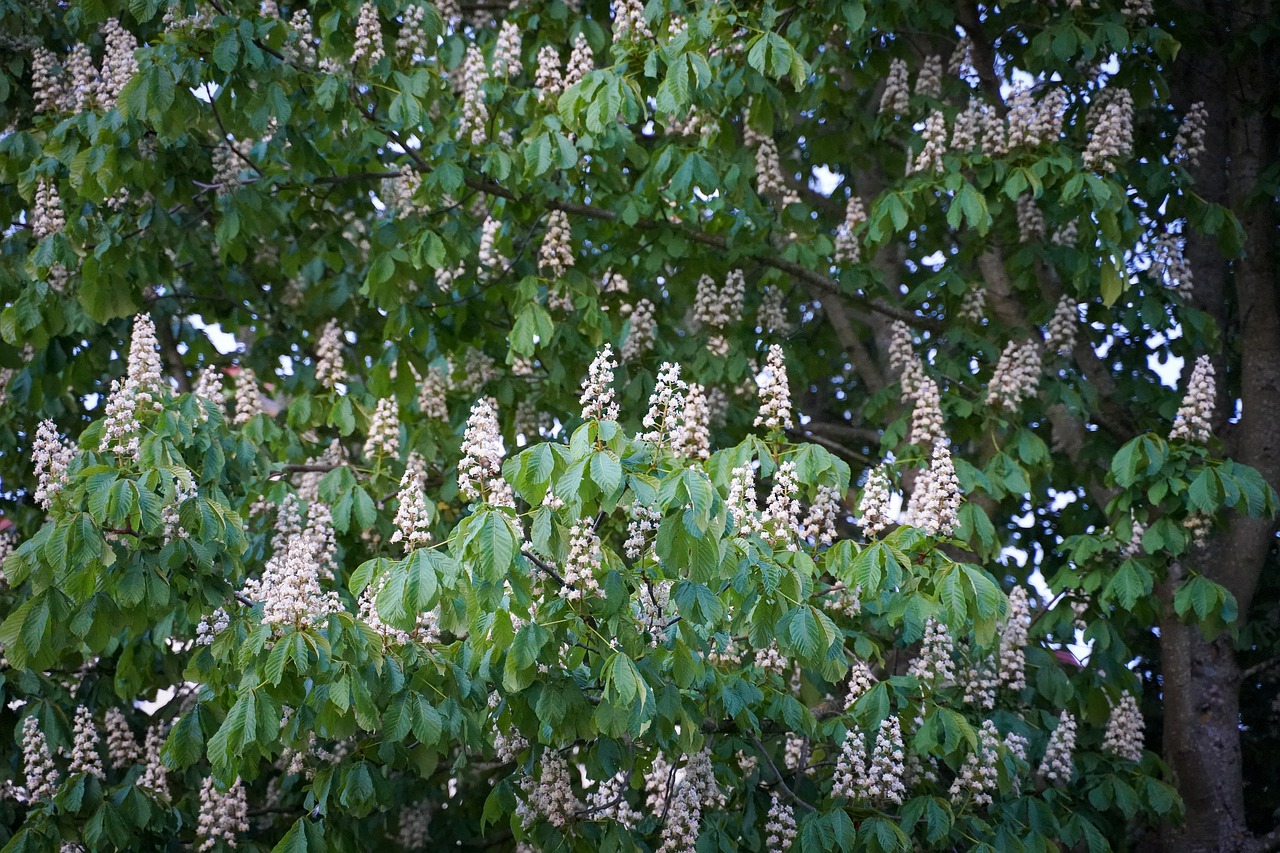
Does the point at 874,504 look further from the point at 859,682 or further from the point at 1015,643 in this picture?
the point at 1015,643

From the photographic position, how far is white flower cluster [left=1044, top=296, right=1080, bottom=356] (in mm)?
6262

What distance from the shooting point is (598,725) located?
12.9ft

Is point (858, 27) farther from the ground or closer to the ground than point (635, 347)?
farther from the ground

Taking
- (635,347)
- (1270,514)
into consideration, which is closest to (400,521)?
(635,347)

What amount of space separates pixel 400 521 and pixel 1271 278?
14.9 feet

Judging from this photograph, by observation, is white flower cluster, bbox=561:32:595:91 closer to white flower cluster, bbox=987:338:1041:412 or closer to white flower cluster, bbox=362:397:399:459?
white flower cluster, bbox=362:397:399:459

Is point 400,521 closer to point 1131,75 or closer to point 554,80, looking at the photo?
point 554,80

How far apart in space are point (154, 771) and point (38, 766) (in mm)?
422

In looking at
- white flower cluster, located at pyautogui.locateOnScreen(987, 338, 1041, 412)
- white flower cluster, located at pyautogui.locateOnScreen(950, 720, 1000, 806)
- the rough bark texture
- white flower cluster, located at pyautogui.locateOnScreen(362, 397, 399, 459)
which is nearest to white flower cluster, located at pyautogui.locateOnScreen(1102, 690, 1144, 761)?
the rough bark texture

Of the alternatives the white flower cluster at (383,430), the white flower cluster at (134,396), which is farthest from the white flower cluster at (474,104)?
the white flower cluster at (134,396)

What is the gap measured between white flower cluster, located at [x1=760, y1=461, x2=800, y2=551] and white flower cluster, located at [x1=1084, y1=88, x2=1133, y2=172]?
92.5 inches

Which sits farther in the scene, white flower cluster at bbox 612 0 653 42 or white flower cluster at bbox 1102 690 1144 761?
white flower cluster at bbox 612 0 653 42

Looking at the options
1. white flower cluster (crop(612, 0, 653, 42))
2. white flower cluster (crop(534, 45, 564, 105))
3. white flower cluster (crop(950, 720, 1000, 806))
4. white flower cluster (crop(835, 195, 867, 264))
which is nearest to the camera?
white flower cluster (crop(950, 720, 1000, 806))

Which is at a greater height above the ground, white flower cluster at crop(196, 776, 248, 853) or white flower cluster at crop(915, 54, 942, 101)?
white flower cluster at crop(915, 54, 942, 101)
